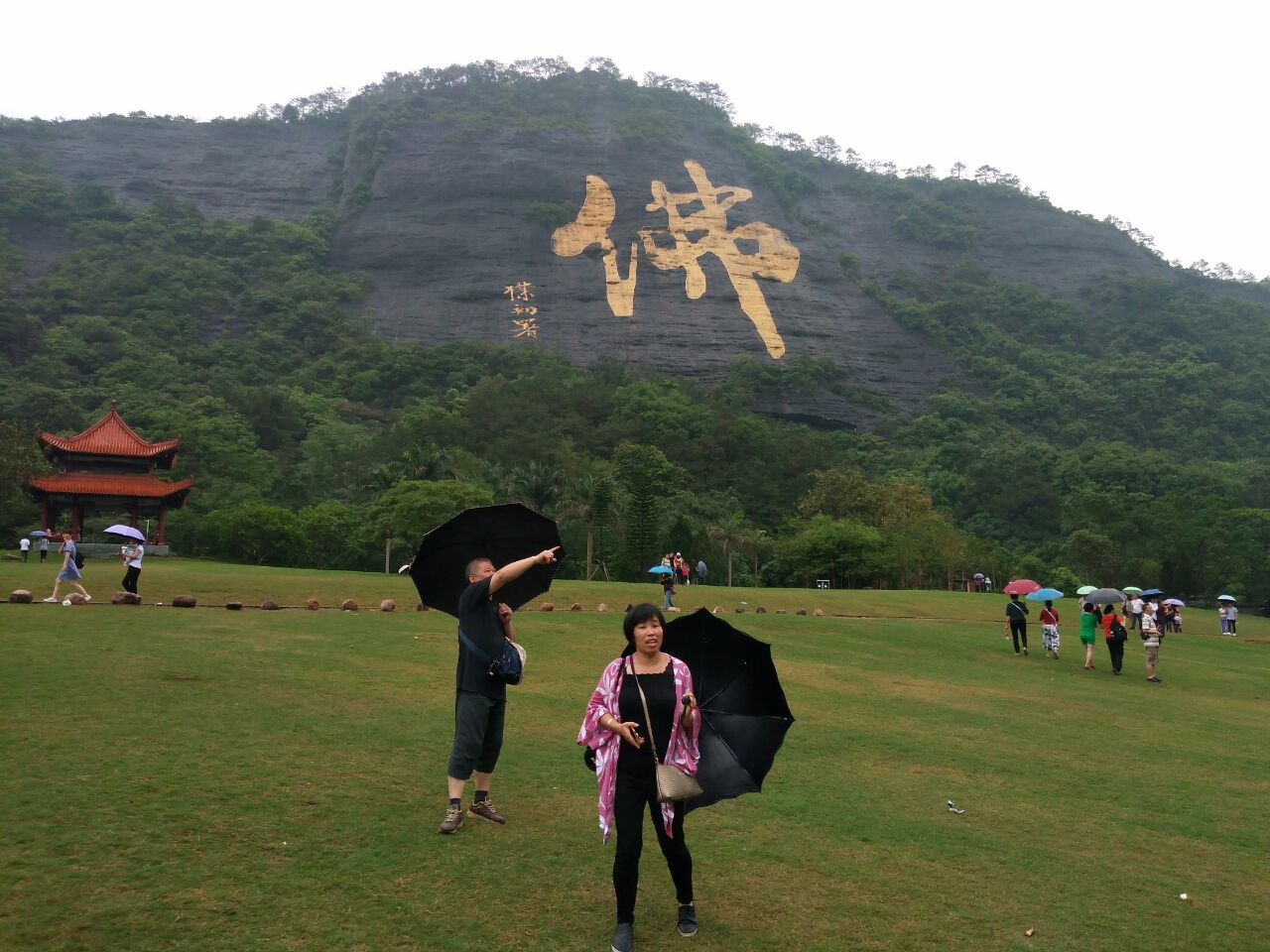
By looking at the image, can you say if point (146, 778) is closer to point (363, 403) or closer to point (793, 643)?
point (793, 643)

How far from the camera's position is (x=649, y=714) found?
4.77 m

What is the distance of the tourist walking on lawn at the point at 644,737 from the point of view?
476cm

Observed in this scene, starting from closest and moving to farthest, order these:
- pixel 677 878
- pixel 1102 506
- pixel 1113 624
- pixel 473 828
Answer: pixel 677 878, pixel 473 828, pixel 1113 624, pixel 1102 506

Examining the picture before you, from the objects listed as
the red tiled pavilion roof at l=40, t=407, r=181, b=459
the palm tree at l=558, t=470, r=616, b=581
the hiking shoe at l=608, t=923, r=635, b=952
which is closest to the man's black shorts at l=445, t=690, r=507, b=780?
the hiking shoe at l=608, t=923, r=635, b=952

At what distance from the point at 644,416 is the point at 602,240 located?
30.4 meters

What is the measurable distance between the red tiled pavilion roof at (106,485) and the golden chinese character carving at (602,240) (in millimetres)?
55223

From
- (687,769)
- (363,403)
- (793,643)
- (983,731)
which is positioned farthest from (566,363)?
(687,769)

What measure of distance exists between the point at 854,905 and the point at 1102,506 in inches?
1979

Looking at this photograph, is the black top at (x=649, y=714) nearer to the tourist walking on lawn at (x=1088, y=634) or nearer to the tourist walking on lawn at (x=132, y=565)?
the tourist walking on lawn at (x=1088, y=634)

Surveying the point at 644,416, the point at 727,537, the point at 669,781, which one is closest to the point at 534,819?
the point at 669,781

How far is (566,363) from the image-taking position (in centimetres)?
8406

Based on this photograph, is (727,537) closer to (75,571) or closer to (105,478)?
(105,478)

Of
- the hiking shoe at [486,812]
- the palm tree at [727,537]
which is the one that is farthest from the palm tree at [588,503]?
the hiking shoe at [486,812]

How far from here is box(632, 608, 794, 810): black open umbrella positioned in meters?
5.02
